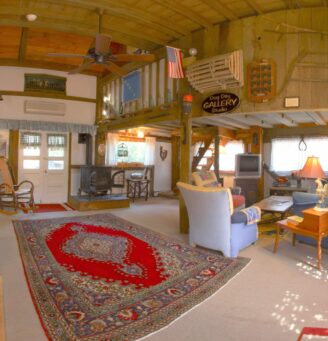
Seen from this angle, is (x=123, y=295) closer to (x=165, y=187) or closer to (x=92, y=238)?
(x=92, y=238)

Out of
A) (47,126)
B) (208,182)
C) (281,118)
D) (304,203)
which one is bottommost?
(304,203)

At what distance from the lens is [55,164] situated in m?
8.14

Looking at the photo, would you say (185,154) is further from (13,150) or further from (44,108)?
(13,150)

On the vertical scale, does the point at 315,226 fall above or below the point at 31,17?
below

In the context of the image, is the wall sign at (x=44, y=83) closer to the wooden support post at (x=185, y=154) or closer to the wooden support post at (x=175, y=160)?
the wooden support post at (x=175, y=160)

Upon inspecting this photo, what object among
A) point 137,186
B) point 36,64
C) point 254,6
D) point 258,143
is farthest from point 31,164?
point 254,6

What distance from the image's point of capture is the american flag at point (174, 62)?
177 inches

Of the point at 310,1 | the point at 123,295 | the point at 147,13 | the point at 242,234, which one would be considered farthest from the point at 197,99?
the point at 123,295

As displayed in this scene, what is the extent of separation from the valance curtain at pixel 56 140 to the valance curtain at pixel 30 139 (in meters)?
0.28

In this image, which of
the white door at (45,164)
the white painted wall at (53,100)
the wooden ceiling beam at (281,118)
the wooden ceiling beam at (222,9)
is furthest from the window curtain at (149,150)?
the wooden ceiling beam at (222,9)

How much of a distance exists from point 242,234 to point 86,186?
4807mm

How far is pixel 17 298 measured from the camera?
2.63 metres

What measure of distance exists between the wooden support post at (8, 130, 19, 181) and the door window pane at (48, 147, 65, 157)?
829 millimetres

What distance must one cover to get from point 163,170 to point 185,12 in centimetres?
674
